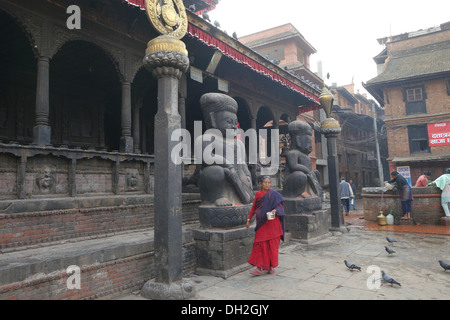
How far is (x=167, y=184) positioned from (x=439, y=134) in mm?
22704

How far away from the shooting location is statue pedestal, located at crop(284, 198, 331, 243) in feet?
26.0

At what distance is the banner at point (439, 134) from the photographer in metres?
20.5

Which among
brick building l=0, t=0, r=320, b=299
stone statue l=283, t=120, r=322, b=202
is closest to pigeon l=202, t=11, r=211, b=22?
brick building l=0, t=0, r=320, b=299

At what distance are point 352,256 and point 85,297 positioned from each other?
5067mm

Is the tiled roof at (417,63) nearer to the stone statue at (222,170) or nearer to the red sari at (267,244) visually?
the stone statue at (222,170)

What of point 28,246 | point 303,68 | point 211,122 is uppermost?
point 303,68

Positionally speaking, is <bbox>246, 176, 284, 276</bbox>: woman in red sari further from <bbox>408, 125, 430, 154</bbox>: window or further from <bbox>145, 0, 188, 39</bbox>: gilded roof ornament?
<bbox>408, 125, 430, 154</bbox>: window

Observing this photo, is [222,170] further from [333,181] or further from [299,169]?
[333,181]

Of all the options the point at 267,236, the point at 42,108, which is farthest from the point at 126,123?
the point at 267,236

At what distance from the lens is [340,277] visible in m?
4.87

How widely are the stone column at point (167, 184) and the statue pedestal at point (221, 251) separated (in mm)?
1162
